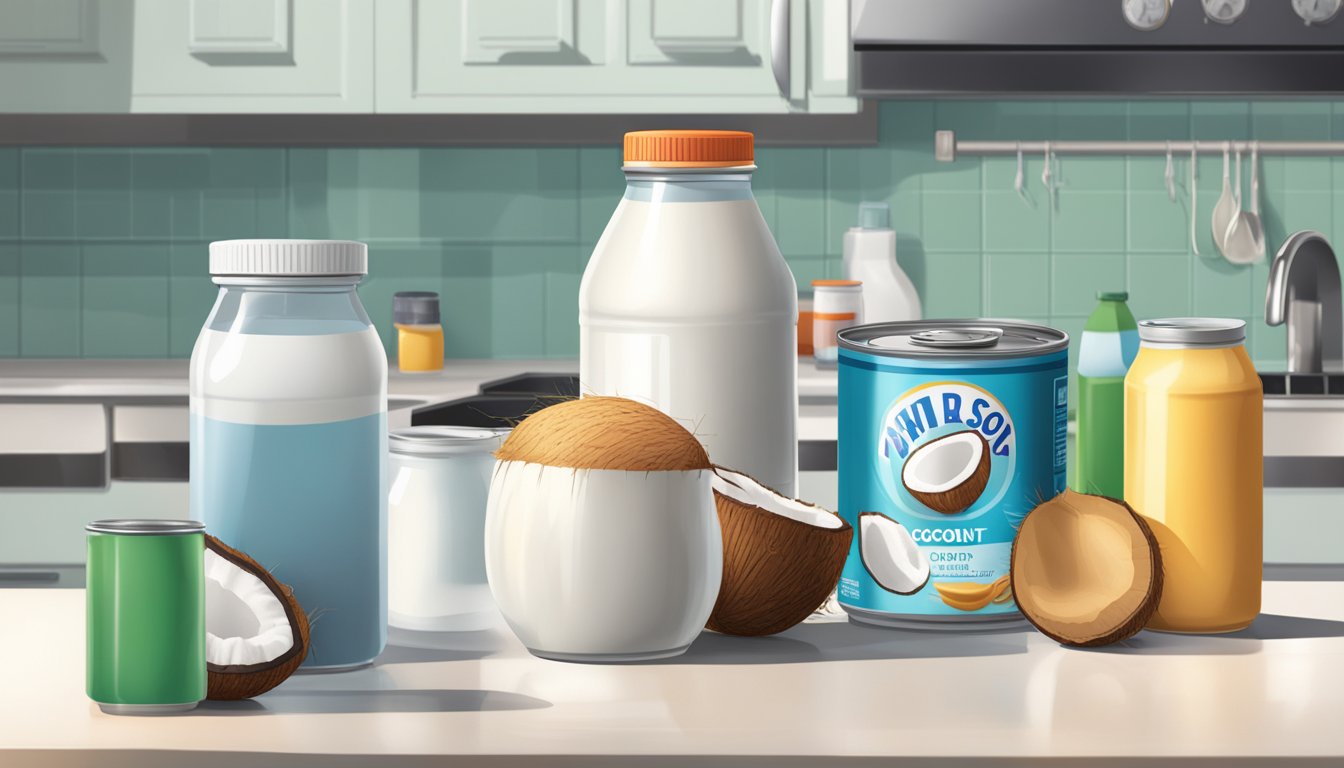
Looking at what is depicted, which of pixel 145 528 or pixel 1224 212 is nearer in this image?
pixel 145 528

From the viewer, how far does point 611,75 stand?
2.50 metres

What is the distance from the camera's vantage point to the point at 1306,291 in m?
2.61

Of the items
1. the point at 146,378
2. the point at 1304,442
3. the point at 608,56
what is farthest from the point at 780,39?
the point at 146,378

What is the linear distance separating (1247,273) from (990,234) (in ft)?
1.60

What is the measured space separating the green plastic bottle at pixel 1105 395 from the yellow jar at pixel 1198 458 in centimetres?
7

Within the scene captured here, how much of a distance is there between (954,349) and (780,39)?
175 cm

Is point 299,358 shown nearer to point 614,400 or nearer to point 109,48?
point 614,400

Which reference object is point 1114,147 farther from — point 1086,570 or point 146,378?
point 1086,570

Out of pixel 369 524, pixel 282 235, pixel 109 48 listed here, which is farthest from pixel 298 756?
pixel 282 235

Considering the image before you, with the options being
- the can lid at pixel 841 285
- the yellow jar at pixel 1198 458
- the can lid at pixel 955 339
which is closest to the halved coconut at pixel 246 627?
the can lid at pixel 955 339

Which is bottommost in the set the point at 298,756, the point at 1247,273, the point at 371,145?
the point at 298,756

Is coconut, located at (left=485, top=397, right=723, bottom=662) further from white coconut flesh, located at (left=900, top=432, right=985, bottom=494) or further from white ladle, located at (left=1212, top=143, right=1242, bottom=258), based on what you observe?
white ladle, located at (left=1212, top=143, right=1242, bottom=258)

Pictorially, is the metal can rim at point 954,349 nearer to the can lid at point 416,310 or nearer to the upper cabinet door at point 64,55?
the can lid at point 416,310

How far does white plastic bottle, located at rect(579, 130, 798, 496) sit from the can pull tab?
72 millimetres
